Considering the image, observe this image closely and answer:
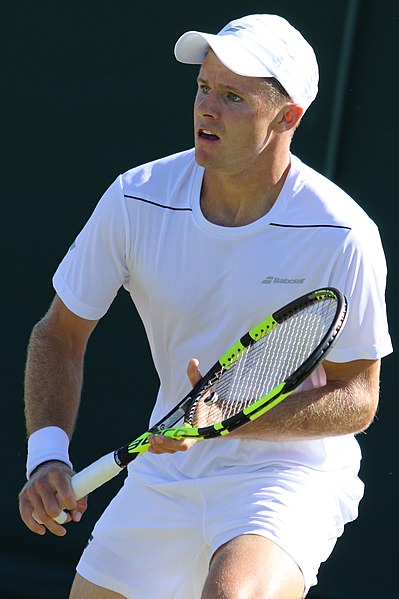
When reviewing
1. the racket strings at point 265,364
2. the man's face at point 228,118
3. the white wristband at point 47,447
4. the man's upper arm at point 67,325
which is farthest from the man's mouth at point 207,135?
the white wristband at point 47,447

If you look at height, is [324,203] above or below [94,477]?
above

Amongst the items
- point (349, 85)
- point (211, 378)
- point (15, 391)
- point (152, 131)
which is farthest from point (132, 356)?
point (211, 378)

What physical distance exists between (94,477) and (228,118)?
3.02 feet

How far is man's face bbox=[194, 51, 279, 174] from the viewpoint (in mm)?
3217

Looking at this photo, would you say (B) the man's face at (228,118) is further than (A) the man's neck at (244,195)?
No

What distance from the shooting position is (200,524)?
3.31 metres

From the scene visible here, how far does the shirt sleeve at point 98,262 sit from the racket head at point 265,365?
450mm

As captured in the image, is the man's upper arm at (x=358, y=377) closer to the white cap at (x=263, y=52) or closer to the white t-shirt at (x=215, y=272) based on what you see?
the white t-shirt at (x=215, y=272)

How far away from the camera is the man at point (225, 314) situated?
3189mm

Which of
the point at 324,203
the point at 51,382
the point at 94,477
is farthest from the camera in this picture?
the point at 51,382

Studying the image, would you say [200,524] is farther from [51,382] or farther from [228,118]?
[228,118]

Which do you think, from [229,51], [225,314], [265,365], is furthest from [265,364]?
[229,51]

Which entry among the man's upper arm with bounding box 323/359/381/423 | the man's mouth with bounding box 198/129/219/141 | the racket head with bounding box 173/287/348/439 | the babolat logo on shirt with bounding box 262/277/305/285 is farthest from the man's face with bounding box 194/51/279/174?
the man's upper arm with bounding box 323/359/381/423

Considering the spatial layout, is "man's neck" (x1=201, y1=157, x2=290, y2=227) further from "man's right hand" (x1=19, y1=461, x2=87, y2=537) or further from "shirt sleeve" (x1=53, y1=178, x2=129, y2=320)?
"man's right hand" (x1=19, y1=461, x2=87, y2=537)
